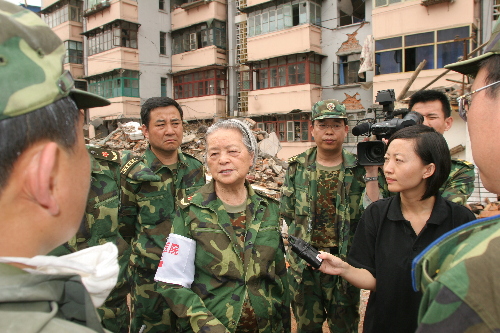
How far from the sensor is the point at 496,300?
0.78 meters

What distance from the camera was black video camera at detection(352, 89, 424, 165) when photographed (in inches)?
107

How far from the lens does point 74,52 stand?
25641mm

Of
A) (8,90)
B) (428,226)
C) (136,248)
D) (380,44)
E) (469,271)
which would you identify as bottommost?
(136,248)

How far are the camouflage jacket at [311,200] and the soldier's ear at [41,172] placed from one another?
2.74m

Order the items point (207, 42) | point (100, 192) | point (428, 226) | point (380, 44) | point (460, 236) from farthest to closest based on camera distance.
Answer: point (207, 42) < point (380, 44) < point (100, 192) < point (428, 226) < point (460, 236)

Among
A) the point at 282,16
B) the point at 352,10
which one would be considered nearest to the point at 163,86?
the point at 282,16

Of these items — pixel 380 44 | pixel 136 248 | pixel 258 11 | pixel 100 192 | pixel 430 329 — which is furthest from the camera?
pixel 258 11

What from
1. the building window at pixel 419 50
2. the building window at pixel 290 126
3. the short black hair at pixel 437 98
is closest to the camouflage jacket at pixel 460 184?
the short black hair at pixel 437 98

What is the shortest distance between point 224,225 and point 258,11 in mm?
19622

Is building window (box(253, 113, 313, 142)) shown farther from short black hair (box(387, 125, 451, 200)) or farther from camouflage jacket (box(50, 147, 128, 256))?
short black hair (box(387, 125, 451, 200))

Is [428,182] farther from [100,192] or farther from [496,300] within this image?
[100,192]

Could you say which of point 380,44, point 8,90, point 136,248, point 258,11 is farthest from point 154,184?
point 258,11

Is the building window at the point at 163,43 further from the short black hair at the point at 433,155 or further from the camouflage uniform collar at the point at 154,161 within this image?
the short black hair at the point at 433,155

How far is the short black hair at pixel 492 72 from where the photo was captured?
3.32 ft
